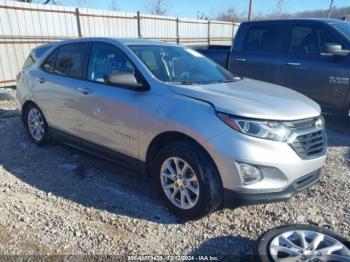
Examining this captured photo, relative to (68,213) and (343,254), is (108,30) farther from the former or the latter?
(343,254)

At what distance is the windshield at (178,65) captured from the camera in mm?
3635

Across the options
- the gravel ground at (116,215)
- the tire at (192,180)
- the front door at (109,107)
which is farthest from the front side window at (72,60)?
the tire at (192,180)

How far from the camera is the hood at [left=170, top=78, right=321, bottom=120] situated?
9.48ft

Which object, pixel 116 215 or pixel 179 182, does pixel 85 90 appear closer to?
pixel 116 215

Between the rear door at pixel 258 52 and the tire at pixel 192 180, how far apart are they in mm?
3972

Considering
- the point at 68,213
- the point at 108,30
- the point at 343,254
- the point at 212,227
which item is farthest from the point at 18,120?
the point at 108,30

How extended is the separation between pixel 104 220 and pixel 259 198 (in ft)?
4.92

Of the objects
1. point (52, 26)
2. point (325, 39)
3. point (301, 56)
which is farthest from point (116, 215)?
point (52, 26)

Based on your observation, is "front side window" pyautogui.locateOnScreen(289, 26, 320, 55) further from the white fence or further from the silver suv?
the white fence

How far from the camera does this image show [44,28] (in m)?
10.2

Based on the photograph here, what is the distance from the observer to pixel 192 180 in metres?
3.09

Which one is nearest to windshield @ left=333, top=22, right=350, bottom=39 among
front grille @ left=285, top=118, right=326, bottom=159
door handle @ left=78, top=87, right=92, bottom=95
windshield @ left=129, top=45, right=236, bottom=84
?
windshield @ left=129, top=45, right=236, bottom=84

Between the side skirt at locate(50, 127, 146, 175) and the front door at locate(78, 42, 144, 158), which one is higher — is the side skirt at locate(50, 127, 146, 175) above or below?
below

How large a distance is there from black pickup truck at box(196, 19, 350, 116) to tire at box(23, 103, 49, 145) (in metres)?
3.98
